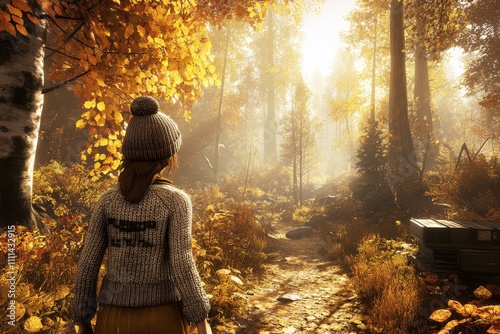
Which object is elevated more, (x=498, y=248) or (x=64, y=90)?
(x=64, y=90)

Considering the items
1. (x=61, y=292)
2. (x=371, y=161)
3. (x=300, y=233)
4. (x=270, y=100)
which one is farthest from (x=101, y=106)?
(x=270, y=100)

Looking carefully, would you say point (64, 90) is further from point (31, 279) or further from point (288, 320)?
point (288, 320)

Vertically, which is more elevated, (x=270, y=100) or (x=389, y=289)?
(x=270, y=100)

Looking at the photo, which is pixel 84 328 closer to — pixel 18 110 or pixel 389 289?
pixel 18 110

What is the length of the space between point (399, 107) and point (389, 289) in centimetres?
1069

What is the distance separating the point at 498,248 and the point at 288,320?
3.03 m

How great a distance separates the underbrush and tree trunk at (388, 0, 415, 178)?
7.24 metres

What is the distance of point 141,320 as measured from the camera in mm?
1508


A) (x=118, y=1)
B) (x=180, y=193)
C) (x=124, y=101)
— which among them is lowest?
(x=180, y=193)

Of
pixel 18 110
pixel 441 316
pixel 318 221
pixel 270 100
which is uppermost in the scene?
pixel 270 100

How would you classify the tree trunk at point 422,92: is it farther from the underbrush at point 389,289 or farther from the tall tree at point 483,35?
the underbrush at point 389,289

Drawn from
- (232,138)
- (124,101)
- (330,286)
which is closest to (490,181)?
(330,286)

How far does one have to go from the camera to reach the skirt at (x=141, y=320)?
4.92ft

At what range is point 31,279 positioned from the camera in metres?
3.40
